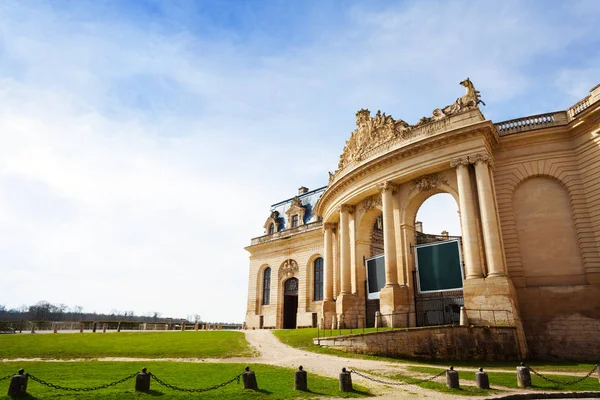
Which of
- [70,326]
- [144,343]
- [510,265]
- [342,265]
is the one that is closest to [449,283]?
[510,265]

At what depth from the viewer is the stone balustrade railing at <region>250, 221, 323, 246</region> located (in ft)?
156

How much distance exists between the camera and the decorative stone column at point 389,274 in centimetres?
2541

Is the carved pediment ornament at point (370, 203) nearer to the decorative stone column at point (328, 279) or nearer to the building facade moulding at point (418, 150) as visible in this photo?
the building facade moulding at point (418, 150)

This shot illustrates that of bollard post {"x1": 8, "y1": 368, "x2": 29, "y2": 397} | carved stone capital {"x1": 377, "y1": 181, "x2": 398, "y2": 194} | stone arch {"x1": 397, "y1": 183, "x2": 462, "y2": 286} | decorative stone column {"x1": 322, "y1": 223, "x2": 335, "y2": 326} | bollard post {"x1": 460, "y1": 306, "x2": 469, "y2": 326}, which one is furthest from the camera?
decorative stone column {"x1": 322, "y1": 223, "x2": 335, "y2": 326}

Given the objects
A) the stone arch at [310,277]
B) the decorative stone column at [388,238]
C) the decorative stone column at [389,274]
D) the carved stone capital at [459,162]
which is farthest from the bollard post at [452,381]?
the stone arch at [310,277]

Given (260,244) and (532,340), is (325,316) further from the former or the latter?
(260,244)

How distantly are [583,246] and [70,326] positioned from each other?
53.3 m

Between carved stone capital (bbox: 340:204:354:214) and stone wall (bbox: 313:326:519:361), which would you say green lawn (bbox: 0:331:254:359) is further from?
carved stone capital (bbox: 340:204:354:214)

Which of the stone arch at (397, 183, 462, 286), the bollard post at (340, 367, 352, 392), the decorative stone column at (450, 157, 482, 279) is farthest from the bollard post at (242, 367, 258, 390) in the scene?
the stone arch at (397, 183, 462, 286)

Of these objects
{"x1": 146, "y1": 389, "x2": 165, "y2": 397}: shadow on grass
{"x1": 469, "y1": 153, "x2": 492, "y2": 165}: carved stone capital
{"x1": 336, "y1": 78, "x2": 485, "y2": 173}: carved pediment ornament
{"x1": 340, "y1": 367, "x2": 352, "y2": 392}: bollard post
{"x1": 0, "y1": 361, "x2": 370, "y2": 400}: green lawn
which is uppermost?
{"x1": 336, "y1": 78, "x2": 485, "y2": 173}: carved pediment ornament

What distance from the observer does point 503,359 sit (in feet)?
65.0

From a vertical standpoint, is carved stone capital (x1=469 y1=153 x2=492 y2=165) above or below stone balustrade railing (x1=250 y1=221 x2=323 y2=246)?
below

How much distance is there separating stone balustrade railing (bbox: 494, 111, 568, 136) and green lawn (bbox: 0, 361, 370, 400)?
22.5 metres

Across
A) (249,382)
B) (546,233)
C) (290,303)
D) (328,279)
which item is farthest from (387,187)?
(290,303)
